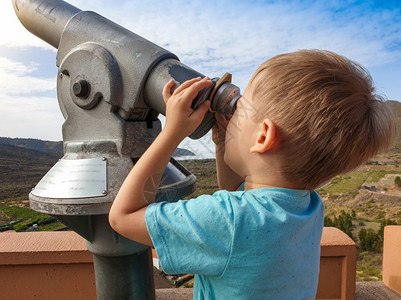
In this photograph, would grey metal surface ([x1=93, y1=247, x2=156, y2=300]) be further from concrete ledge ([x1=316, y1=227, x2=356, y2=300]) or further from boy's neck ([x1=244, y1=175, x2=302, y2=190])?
concrete ledge ([x1=316, y1=227, x2=356, y2=300])

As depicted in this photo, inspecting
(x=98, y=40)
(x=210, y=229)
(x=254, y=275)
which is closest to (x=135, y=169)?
(x=210, y=229)

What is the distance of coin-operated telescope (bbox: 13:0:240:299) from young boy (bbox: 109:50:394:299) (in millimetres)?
160

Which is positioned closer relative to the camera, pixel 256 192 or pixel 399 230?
pixel 256 192

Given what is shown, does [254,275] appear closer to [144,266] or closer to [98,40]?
[144,266]

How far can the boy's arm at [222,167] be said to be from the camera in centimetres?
117

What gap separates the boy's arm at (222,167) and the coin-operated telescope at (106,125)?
47mm

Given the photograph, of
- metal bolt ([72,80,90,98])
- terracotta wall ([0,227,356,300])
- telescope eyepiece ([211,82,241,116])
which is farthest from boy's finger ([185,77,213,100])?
terracotta wall ([0,227,356,300])

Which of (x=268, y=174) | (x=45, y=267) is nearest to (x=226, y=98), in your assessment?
(x=268, y=174)

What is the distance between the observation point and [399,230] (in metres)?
2.41

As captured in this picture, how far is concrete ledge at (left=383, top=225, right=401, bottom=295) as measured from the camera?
8.02 ft

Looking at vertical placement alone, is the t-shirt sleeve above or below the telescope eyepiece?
below

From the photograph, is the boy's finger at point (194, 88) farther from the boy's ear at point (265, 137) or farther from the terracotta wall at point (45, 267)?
the terracotta wall at point (45, 267)

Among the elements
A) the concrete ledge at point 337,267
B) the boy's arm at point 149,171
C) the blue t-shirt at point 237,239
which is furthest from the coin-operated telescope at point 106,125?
the concrete ledge at point 337,267

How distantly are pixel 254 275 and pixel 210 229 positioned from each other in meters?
0.17
